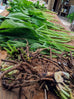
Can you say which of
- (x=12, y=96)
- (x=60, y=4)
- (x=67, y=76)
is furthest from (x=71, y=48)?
(x=60, y=4)

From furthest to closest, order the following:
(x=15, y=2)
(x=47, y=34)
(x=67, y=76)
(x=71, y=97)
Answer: (x=15, y=2) < (x=47, y=34) < (x=67, y=76) < (x=71, y=97)

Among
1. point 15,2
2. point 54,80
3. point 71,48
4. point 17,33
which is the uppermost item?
point 15,2

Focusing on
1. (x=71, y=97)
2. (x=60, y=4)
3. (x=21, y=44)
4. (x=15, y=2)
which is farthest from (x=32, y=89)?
(x=60, y=4)

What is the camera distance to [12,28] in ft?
3.96

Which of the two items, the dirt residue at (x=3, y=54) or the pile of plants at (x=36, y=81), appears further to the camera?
the dirt residue at (x=3, y=54)

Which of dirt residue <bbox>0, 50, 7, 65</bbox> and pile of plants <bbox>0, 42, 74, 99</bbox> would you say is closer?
pile of plants <bbox>0, 42, 74, 99</bbox>

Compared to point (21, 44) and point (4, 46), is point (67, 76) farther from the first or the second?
point (4, 46)

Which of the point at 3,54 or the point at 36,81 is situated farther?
the point at 3,54

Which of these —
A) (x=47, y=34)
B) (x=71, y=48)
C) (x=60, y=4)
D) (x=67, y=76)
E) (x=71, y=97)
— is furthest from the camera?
(x=60, y=4)

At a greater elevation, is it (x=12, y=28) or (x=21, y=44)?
(x=12, y=28)

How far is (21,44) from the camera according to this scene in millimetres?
1204

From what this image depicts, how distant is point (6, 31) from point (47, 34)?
2.32ft

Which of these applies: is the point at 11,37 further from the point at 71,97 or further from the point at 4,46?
the point at 71,97

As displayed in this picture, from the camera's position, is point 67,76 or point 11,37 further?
point 11,37
